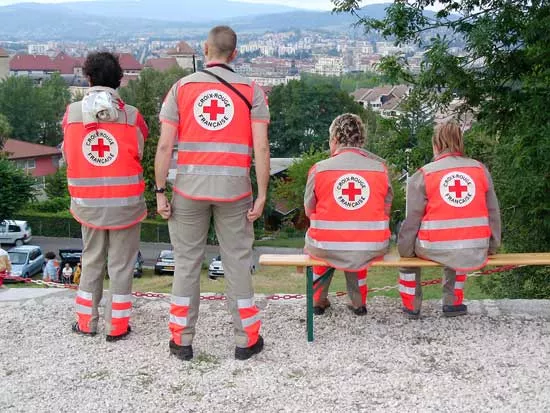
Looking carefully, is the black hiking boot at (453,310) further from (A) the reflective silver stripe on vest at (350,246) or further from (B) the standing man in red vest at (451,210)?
(A) the reflective silver stripe on vest at (350,246)

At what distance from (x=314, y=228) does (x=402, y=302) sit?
133cm

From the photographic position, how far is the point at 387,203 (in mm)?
5836

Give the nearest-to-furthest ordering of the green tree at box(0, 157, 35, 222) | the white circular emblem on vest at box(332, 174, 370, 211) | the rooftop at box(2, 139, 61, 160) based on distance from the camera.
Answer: the white circular emblem on vest at box(332, 174, 370, 211) < the green tree at box(0, 157, 35, 222) < the rooftop at box(2, 139, 61, 160)

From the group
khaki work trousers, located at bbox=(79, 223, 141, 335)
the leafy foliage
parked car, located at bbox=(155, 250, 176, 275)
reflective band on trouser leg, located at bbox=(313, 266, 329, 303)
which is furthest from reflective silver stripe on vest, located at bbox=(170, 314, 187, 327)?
the leafy foliage

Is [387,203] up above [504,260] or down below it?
above

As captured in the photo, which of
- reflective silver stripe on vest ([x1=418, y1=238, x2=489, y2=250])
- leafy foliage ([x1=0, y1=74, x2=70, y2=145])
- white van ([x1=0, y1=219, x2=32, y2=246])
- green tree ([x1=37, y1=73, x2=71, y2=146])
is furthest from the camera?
green tree ([x1=37, y1=73, x2=71, y2=146])

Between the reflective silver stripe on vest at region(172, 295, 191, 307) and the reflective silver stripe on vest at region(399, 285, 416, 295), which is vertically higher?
the reflective silver stripe on vest at region(172, 295, 191, 307)

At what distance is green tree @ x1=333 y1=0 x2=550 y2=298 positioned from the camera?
844cm

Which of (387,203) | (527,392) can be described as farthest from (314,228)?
(527,392)

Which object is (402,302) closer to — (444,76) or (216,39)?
(216,39)

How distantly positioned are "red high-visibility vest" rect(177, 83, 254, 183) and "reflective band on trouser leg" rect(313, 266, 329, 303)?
56.1 inches

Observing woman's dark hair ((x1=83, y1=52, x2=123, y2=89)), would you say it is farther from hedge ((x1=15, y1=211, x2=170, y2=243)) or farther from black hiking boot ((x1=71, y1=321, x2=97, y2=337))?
hedge ((x1=15, y1=211, x2=170, y2=243))

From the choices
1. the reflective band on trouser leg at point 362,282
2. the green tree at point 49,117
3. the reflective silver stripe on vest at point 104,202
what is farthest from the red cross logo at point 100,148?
the green tree at point 49,117

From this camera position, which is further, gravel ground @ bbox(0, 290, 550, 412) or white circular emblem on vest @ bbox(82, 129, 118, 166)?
white circular emblem on vest @ bbox(82, 129, 118, 166)
